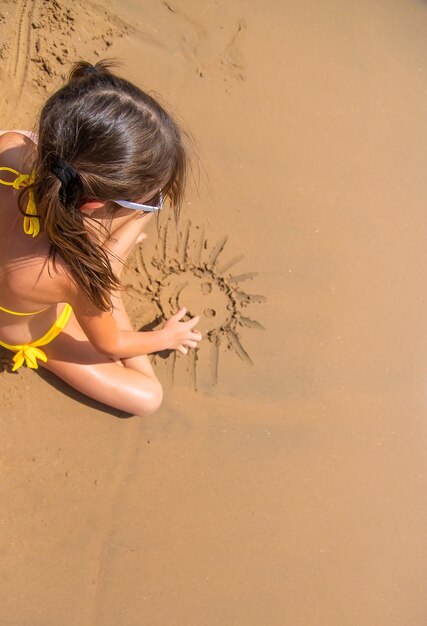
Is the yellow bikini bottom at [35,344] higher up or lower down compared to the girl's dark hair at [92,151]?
lower down

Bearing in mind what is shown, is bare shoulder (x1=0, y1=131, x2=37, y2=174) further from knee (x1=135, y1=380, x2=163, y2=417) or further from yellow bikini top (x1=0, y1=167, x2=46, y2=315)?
knee (x1=135, y1=380, x2=163, y2=417)

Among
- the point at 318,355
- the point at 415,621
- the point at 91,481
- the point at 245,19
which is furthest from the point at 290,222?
the point at 415,621

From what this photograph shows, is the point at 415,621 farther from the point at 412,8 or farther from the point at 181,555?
the point at 412,8

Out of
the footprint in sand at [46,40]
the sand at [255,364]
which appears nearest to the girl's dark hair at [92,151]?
the sand at [255,364]

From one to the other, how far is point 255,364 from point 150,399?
376mm

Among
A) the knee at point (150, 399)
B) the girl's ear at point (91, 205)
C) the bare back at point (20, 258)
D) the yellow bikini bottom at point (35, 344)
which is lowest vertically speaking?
the knee at point (150, 399)

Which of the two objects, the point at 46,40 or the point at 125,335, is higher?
the point at 46,40

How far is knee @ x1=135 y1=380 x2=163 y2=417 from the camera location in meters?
1.78

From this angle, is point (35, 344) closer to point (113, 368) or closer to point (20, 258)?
point (113, 368)

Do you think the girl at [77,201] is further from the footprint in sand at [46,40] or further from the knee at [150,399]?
the footprint in sand at [46,40]

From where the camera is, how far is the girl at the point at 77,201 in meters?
1.09

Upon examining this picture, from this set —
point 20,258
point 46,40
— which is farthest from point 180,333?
point 46,40

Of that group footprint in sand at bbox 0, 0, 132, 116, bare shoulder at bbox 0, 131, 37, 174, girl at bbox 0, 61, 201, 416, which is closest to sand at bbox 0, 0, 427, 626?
footprint in sand at bbox 0, 0, 132, 116

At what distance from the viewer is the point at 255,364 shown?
197cm
